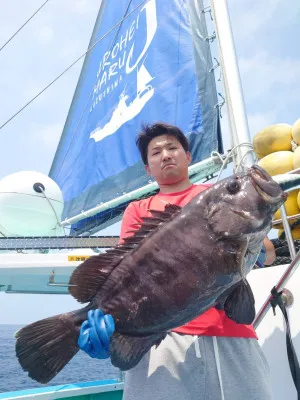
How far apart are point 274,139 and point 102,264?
267 cm

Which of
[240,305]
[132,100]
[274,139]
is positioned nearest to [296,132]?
[274,139]

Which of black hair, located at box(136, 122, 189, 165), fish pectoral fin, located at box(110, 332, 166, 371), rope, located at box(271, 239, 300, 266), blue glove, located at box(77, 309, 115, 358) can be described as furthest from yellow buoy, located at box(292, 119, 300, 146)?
blue glove, located at box(77, 309, 115, 358)

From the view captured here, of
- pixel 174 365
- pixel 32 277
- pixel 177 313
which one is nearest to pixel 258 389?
pixel 174 365

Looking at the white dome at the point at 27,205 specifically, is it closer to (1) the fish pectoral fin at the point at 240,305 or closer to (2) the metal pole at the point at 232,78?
(2) the metal pole at the point at 232,78

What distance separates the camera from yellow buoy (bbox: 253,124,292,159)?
400cm

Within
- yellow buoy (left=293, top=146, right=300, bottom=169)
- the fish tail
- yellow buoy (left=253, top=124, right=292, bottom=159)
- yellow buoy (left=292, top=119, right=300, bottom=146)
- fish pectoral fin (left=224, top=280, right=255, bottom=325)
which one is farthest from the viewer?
yellow buoy (left=253, top=124, right=292, bottom=159)

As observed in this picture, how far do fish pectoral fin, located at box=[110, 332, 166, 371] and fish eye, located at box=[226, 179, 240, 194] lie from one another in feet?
2.46

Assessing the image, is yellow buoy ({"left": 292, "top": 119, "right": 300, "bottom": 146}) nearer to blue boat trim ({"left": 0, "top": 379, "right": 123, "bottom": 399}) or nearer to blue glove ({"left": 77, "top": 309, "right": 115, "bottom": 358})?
blue glove ({"left": 77, "top": 309, "right": 115, "bottom": 358})

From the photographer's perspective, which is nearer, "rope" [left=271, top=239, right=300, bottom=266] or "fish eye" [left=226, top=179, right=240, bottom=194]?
"fish eye" [left=226, top=179, right=240, bottom=194]

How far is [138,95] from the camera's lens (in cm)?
669

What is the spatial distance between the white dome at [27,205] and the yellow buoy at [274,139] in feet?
9.81

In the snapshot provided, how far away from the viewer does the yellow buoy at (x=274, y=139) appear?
4.00 meters

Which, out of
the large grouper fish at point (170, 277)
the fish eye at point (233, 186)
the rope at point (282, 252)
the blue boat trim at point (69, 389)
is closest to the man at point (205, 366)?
the large grouper fish at point (170, 277)

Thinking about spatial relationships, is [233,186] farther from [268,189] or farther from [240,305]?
[240,305]
